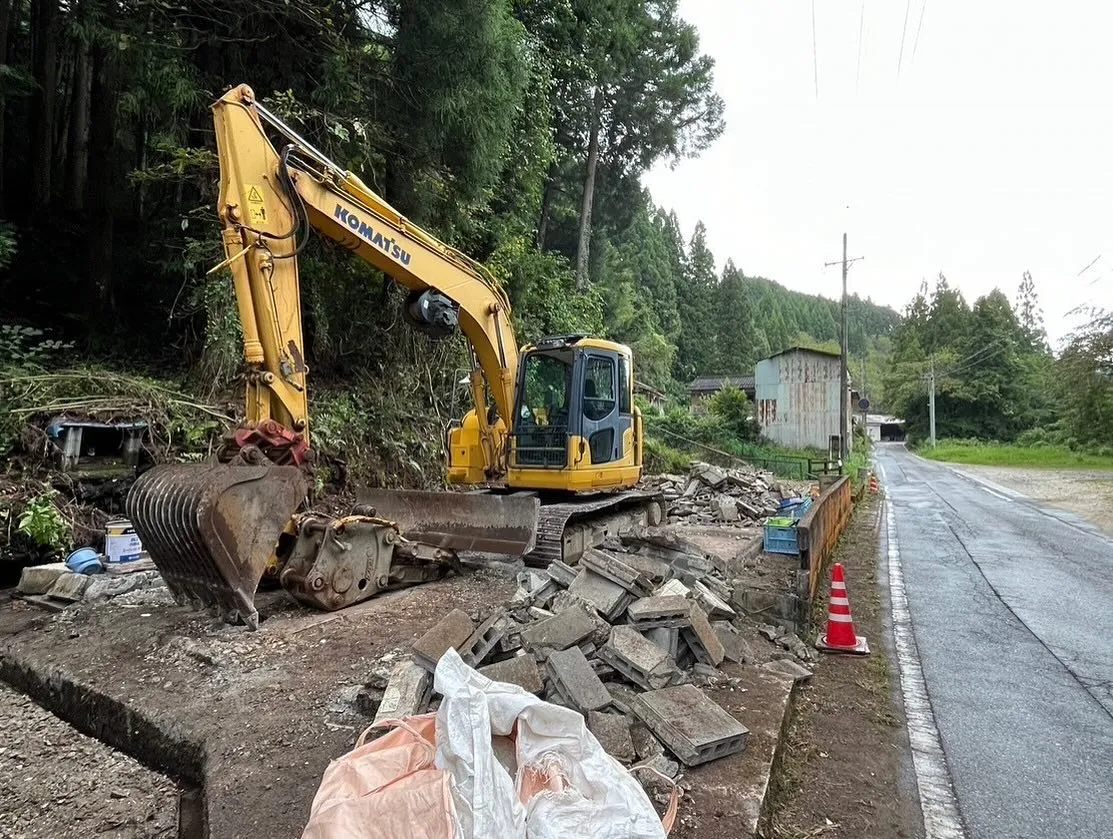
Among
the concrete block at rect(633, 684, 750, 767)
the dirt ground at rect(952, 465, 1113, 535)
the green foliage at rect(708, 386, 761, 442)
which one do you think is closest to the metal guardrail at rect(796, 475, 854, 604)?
the concrete block at rect(633, 684, 750, 767)

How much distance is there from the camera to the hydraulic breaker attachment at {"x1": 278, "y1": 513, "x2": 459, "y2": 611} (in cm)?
557

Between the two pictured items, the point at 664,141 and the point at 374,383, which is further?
the point at 664,141

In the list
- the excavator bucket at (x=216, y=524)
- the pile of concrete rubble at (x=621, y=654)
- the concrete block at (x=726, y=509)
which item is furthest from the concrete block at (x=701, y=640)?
the concrete block at (x=726, y=509)

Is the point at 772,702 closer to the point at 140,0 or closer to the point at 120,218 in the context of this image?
the point at 140,0

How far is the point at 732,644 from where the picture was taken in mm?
4746

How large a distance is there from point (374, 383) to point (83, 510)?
17.4 ft

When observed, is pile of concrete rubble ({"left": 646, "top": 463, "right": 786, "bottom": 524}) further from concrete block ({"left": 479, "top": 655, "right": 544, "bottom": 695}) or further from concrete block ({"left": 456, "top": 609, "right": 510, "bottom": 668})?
concrete block ({"left": 479, "top": 655, "right": 544, "bottom": 695})

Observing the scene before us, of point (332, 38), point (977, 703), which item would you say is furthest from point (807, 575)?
point (332, 38)

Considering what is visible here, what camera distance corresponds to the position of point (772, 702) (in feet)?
13.1

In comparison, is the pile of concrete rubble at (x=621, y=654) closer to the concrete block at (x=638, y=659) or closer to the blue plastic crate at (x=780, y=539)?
the concrete block at (x=638, y=659)

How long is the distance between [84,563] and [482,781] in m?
6.64

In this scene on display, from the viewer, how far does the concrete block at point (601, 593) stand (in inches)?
184

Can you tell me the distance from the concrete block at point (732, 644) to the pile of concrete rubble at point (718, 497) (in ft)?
23.1

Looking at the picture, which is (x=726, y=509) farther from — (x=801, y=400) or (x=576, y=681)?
(x=801, y=400)
